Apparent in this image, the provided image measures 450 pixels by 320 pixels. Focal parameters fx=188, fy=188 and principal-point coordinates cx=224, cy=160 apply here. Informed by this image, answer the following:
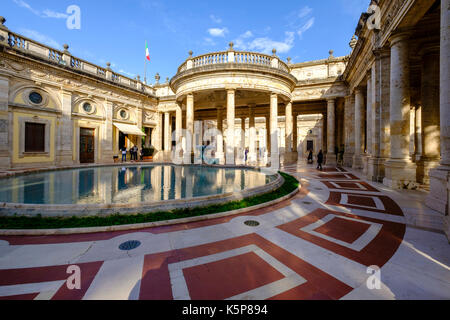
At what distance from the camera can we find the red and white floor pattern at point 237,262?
2271 millimetres

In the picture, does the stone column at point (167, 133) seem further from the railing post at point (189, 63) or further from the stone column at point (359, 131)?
the stone column at point (359, 131)

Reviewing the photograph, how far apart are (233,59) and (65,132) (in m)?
16.0

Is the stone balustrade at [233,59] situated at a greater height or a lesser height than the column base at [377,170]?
greater

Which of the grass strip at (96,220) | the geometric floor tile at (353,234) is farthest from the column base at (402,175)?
the grass strip at (96,220)

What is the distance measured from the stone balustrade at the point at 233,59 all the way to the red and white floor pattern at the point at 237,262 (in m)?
13.7

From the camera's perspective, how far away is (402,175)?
8.38 m

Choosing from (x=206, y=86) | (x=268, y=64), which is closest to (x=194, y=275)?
(x=206, y=86)

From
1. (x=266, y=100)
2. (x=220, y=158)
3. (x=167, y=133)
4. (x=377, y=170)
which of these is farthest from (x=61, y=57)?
(x=377, y=170)

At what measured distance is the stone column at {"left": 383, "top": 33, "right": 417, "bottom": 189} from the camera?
8398 mm

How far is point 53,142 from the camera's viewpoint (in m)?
16.1

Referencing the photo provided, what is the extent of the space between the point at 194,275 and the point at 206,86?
14.7m

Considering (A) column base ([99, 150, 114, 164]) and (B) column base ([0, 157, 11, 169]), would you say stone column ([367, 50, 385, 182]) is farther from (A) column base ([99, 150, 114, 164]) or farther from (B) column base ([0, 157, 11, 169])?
(B) column base ([0, 157, 11, 169])

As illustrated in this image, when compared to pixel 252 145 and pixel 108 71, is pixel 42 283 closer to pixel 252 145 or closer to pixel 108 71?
pixel 252 145
